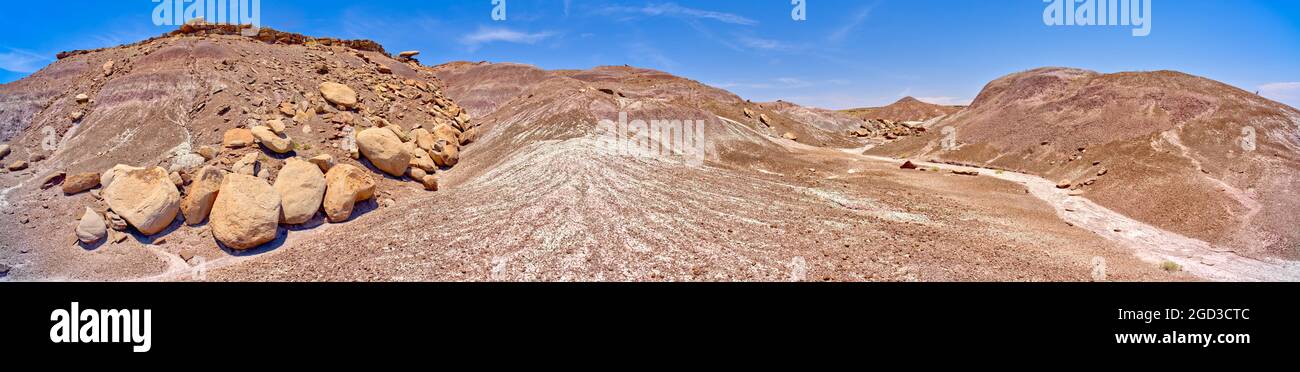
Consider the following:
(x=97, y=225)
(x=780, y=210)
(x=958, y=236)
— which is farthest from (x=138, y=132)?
(x=958, y=236)

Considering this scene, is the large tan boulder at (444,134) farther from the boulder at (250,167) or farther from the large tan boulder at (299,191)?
the large tan boulder at (299,191)

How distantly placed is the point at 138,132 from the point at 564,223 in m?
16.2

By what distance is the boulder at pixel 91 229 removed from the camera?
32.8 ft

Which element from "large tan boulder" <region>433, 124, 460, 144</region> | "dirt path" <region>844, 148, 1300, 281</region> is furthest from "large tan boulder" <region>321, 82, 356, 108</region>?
"dirt path" <region>844, 148, 1300, 281</region>

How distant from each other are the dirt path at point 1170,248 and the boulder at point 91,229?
2293 cm

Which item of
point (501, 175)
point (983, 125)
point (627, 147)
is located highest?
point (983, 125)

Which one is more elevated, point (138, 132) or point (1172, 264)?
point (138, 132)

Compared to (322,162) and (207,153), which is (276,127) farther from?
(322,162)

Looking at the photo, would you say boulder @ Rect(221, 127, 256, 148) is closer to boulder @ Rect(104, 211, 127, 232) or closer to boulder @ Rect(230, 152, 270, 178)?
boulder @ Rect(230, 152, 270, 178)

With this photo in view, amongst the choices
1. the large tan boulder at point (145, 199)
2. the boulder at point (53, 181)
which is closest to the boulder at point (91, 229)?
Answer: the large tan boulder at point (145, 199)

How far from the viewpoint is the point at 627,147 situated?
20109 mm

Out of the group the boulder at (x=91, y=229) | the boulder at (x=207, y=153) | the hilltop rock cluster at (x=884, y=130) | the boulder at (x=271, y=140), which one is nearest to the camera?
the boulder at (x=91, y=229)

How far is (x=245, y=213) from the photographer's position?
32.9 ft

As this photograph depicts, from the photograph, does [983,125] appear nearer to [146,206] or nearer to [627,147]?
[627,147]
